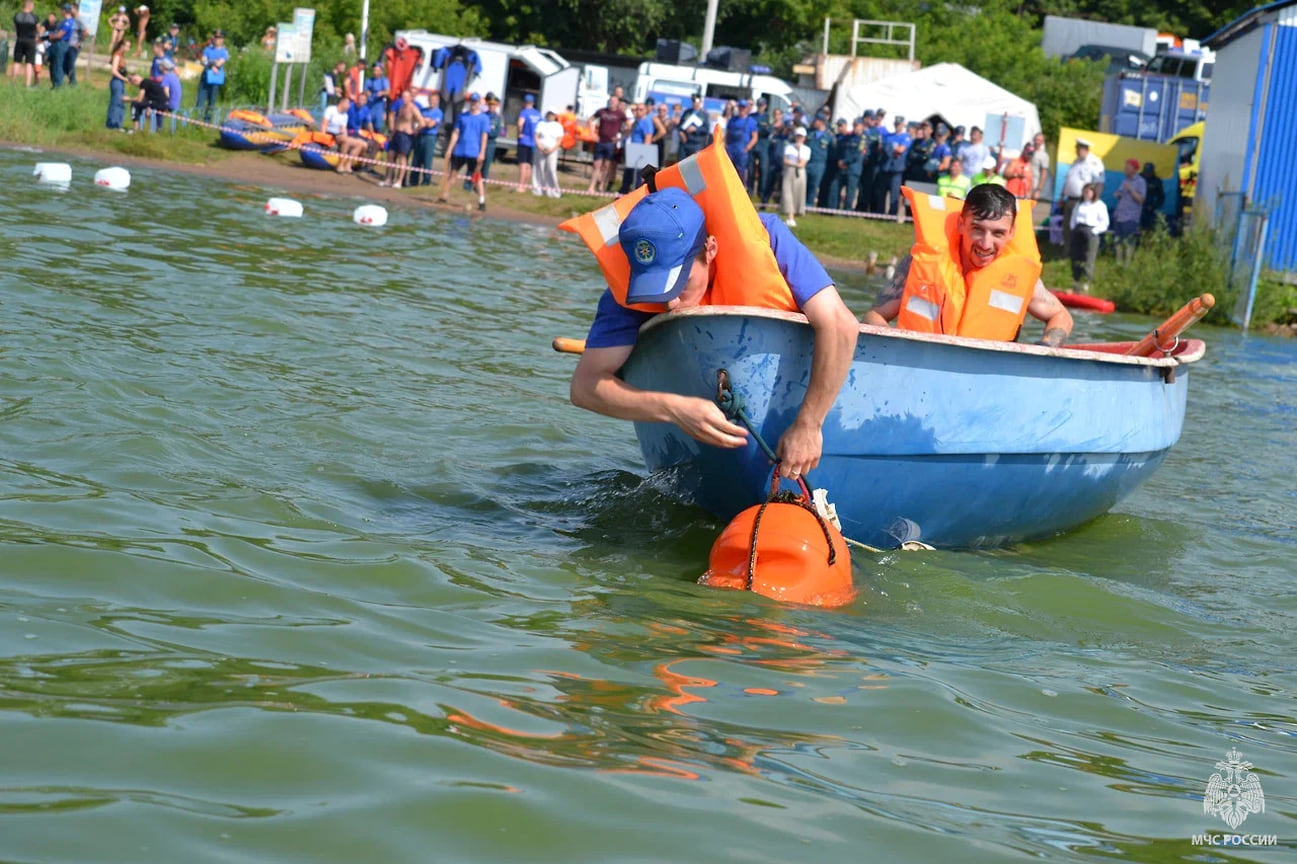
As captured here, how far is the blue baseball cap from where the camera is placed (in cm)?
522

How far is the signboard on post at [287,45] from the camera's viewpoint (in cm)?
2812

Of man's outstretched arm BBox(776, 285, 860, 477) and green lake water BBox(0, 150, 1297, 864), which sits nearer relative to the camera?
green lake water BBox(0, 150, 1297, 864)

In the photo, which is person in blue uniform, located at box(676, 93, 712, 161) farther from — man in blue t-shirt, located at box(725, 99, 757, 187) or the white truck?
the white truck

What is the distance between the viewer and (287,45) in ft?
92.8

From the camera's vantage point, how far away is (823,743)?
380 centimetres

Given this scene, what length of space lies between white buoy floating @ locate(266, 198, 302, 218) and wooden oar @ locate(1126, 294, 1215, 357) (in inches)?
543

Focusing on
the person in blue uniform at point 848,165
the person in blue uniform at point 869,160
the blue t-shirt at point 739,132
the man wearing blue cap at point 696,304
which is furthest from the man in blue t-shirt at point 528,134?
the man wearing blue cap at point 696,304

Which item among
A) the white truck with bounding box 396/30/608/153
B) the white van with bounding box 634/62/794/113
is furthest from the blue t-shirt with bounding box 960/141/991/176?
the white truck with bounding box 396/30/608/153

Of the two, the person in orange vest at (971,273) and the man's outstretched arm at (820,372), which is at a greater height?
the person in orange vest at (971,273)

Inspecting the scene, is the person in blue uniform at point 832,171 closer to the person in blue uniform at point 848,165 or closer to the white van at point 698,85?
the person in blue uniform at point 848,165

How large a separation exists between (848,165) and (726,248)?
20551 millimetres

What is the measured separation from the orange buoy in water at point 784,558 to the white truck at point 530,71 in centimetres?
2601

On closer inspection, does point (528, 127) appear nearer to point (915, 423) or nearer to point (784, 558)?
point (915, 423)

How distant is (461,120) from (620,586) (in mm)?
19459
